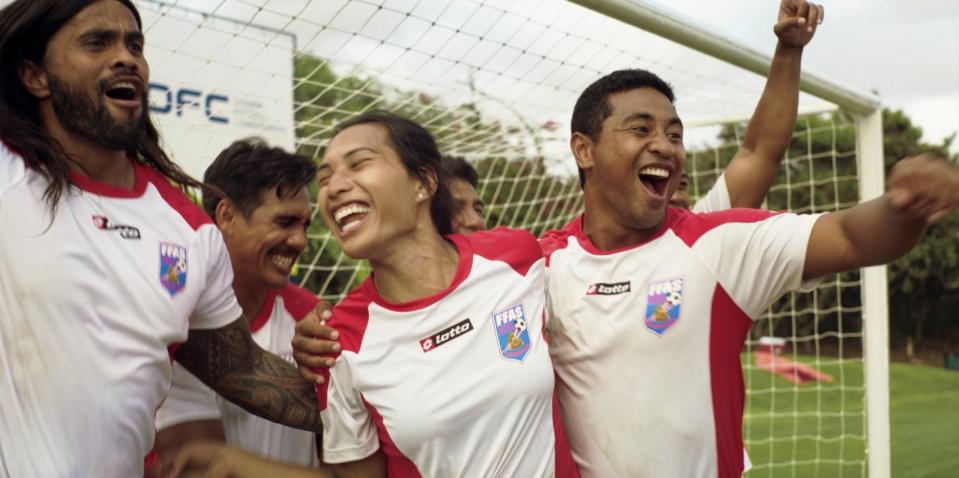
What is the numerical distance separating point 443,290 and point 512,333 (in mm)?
229

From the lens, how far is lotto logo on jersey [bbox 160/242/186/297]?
2.45 meters

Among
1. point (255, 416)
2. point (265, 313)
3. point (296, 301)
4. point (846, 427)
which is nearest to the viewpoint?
point (255, 416)

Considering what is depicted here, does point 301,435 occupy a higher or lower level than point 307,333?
lower

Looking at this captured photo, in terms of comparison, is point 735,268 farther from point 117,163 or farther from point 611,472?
point 117,163

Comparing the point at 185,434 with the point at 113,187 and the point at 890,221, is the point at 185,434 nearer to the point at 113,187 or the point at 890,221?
the point at 113,187

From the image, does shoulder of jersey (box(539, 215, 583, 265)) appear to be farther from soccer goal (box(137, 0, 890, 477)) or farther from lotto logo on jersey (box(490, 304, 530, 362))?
soccer goal (box(137, 0, 890, 477))

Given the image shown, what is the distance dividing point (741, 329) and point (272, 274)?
5.28ft

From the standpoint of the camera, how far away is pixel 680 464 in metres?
2.68

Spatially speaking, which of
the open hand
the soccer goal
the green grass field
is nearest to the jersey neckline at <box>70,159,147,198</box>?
the open hand

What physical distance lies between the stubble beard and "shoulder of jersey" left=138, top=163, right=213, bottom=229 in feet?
0.68

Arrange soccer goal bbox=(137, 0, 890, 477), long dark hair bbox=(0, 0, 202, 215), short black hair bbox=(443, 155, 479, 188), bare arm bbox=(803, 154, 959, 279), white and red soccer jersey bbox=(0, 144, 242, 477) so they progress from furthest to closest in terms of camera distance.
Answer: soccer goal bbox=(137, 0, 890, 477)
short black hair bbox=(443, 155, 479, 188)
long dark hair bbox=(0, 0, 202, 215)
white and red soccer jersey bbox=(0, 144, 242, 477)
bare arm bbox=(803, 154, 959, 279)

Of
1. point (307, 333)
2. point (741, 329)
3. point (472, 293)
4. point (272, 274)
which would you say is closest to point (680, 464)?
point (741, 329)

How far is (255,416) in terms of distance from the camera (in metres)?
3.11

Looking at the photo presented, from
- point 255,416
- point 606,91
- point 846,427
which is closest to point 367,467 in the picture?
point 255,416
